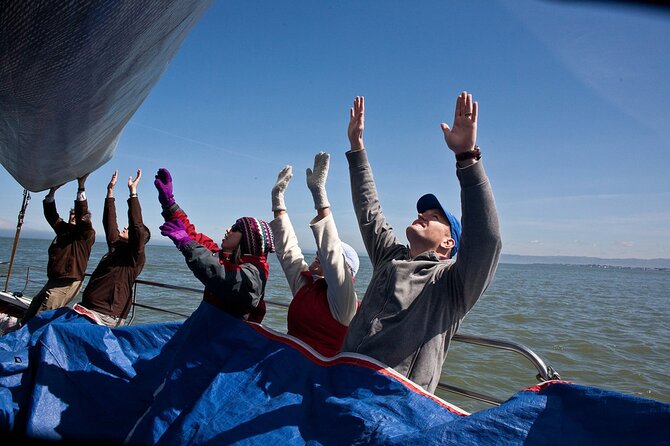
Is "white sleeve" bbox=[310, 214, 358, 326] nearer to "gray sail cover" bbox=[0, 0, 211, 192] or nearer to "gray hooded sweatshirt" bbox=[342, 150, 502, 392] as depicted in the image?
"gray hooded sweatshirt" bbox=[342, 150, 502, 392]

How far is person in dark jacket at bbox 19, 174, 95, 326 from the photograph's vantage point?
440 centimetres

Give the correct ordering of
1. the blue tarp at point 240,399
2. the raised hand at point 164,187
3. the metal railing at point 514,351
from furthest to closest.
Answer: the raised hand at point 164,187 < the metal railing at point 514,351 < the blue tarp at point 240,399

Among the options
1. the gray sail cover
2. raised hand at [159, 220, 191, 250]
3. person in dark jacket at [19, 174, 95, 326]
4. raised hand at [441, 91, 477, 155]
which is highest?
raised hand at [441, 91, 477, 155]

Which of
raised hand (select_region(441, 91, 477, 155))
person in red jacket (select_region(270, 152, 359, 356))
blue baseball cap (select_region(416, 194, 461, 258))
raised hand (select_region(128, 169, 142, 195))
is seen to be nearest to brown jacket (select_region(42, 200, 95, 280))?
raised hand (select_region(128, 169, 142, 195))

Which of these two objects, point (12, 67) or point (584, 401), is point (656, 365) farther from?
point (12, 67)

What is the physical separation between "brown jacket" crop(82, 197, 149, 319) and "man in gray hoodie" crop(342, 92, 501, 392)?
104 inches

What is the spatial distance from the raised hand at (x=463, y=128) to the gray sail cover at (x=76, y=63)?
882 mm

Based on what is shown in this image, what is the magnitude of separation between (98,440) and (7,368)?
808 millimetres

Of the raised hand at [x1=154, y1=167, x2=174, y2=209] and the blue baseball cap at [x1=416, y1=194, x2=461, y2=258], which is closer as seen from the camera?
the blue baseball cap at [x1=416, y1=194, x2=461, y2=258]

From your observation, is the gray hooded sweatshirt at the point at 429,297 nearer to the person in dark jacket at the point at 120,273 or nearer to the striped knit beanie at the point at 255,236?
the striped knit beanie at the point at 255,236

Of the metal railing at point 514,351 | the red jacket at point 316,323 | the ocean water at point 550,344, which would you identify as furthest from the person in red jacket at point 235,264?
the ocean water at point 550,344

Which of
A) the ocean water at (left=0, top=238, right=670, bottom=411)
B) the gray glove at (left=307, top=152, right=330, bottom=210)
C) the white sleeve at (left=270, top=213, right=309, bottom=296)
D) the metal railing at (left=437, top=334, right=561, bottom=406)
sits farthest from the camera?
the ocean water at (left=0, top=238, right=670, bottom=411)

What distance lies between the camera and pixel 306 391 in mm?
1646

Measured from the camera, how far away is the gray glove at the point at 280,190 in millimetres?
2523
